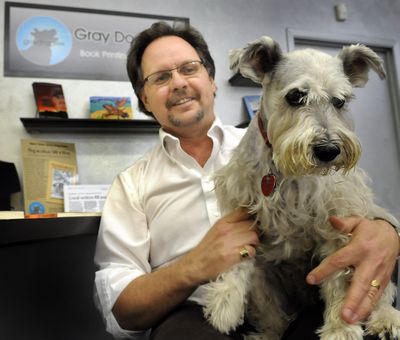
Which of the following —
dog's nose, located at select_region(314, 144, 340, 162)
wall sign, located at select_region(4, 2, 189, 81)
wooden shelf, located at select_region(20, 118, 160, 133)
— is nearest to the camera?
dog's nose, located at select_region(314, 144, 340, 162)

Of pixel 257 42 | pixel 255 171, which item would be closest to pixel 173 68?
pixel 257 42

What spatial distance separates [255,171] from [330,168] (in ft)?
Result: 0.81

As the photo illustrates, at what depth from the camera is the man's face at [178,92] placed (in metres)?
1.51

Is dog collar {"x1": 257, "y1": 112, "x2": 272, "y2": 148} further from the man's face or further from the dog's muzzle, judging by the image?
the man's face

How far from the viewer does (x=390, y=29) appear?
12.0 feet

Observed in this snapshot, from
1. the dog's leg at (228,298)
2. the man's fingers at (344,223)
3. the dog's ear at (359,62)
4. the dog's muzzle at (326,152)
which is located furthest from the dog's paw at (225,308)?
the dog's ear at (359,62)

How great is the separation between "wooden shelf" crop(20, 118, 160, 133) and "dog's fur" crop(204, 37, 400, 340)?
1.58 m

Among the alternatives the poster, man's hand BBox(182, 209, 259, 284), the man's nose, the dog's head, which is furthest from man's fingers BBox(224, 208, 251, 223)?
the poster

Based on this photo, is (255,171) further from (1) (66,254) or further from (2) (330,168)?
(1) (66,254)

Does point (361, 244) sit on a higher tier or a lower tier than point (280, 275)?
higher

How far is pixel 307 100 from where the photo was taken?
1.01 m

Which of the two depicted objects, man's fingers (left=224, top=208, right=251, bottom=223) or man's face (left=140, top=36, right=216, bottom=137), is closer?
man's fingers (left=224, top=208, right=251, bottom=223)

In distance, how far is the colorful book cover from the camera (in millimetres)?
2686

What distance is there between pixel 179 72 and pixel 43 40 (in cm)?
162
